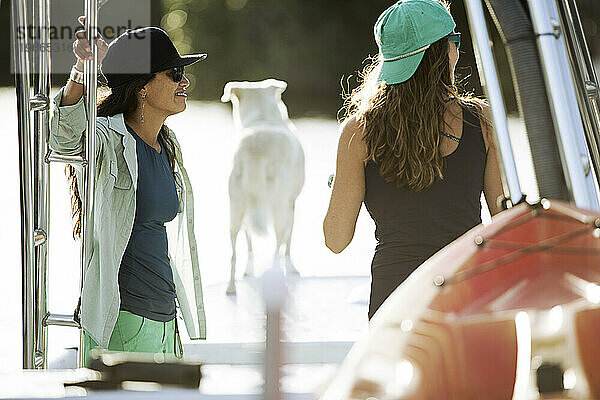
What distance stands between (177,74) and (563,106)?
2.89ft

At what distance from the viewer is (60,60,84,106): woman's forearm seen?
1364 millimetres

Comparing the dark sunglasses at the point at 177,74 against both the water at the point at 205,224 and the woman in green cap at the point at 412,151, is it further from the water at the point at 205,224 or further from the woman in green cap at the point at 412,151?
the woman in green cap at the point at 412,151

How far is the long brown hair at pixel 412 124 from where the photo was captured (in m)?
1.11

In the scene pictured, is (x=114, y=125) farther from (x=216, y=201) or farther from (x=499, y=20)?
(x=216, y=201)

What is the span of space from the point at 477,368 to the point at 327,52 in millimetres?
9414

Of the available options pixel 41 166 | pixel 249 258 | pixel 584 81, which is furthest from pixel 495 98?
pixel 249 258

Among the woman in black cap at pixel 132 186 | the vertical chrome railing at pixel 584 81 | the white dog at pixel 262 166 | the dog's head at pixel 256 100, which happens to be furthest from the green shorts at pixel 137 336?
the dog's head at pixel 256 100

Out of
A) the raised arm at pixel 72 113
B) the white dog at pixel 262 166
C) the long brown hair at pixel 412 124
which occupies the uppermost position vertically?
the white dog at pixel 262 166

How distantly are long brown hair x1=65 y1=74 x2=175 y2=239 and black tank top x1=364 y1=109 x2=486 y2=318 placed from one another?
0.50m

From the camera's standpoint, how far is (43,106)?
1.40 metres

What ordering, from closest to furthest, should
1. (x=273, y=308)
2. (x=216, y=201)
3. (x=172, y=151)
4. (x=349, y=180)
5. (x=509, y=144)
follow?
(x=273, y=308) → (x=509, y=144) → (x=349, y=180) → (x=172, y=151) → (x=216, y=201)

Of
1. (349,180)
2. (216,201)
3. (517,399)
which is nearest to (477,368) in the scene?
(517,399)

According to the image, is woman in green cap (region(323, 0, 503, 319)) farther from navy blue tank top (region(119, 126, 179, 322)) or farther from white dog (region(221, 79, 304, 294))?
white dog (region(221, 79, 304, 294))

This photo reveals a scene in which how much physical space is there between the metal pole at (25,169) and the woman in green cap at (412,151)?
563 mm
